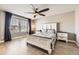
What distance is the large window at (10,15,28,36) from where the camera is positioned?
1899 mm

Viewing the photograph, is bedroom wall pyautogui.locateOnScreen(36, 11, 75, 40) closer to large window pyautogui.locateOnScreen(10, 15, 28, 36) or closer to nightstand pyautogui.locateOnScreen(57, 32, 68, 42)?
nightstand pyautogui.locateOnScreen(57, 32, 68, 42)

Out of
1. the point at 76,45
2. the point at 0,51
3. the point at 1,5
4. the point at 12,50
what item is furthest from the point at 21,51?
the point at 76,45

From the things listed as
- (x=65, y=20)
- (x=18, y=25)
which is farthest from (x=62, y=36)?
(x=18, y=25)

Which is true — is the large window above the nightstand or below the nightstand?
above

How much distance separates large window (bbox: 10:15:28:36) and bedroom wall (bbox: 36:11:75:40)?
37cm

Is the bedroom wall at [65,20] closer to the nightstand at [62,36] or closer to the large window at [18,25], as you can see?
the nightstand at [62,36]

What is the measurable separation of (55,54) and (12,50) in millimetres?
1003

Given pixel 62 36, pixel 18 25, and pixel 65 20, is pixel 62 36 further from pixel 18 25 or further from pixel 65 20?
pixel 18 25

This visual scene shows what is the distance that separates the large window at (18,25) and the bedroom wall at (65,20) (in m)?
0.37

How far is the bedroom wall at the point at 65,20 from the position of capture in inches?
71.6

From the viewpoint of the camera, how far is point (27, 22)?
2.07 m

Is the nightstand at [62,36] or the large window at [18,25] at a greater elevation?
the large window at [18,25]

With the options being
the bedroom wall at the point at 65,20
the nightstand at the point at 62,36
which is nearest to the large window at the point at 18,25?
the bedroom wall at the point at 65,20

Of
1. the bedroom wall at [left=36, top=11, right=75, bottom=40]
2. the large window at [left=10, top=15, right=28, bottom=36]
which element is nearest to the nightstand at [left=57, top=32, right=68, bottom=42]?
the bedroom wall at [left=36, top=11, right=75, bottom=40]
